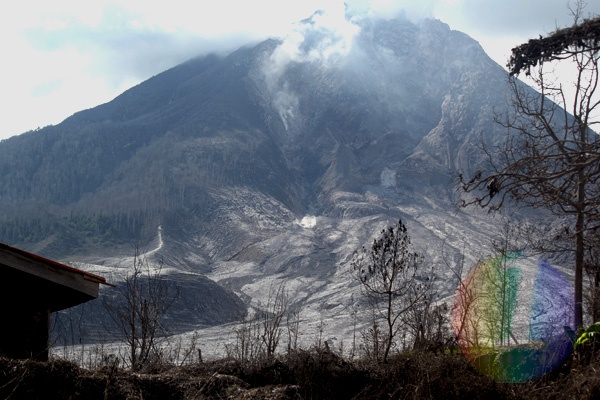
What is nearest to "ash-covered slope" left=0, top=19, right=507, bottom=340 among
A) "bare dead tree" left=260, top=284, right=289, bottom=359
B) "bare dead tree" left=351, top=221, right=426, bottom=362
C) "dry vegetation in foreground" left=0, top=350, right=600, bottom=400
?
"bare dead tree" left=260, top=284, right=289, bottom=359

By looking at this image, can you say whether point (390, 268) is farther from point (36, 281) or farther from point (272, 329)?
point (36, 281)

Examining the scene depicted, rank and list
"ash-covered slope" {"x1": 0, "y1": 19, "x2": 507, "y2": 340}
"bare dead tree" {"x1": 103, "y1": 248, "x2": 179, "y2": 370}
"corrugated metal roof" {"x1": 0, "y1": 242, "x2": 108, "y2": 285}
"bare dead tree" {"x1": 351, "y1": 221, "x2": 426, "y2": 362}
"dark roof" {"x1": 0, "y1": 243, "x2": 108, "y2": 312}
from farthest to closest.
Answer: "ash-covered slope" {"x1": 0, "y1": 19, "x2": 507, "y2": 340}
"bare dead tree" {"x1": 103, "y1": 248, "x2": 179, "y2": 370}
"bare dead tree" {"x1": 351, "y1": 221, "x2": 426, "y2": 362}
"dark roof" {"x1": 0, "y1": 243, "x2": 108, "y2": 312}
"corrugated metal roof" {"x1": 0, "y1": 242, "x2": 108, "y2": 285}

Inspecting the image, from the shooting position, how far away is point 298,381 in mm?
10461

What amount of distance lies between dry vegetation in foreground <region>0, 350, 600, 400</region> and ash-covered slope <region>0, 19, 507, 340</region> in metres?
61.0

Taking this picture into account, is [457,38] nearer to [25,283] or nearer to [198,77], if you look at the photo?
[198,77]

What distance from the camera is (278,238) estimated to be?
111625 mm

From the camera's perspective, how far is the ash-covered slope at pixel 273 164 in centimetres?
10438

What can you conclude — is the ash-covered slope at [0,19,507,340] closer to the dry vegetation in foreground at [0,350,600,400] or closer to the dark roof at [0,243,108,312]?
the dry vegetation in foreground at [0,350,600,400]

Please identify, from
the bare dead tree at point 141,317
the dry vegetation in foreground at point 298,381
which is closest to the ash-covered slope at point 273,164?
the bare dead tree at point 141,317

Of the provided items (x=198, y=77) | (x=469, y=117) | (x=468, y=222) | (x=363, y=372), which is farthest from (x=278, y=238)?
(x=363, y=372)

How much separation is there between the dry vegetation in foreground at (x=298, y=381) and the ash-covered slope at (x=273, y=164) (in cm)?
6103

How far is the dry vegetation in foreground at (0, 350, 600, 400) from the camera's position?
8172 millimetres

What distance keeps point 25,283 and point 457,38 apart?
191m

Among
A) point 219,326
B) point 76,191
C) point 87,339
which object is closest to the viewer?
point 87,339
